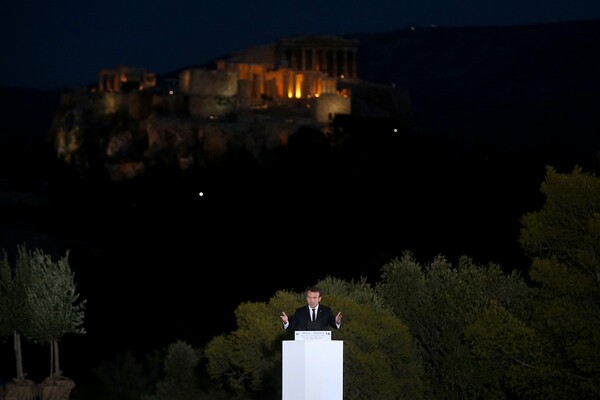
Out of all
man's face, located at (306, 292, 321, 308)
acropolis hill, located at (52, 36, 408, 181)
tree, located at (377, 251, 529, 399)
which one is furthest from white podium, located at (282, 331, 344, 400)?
acropolis hill, located at (52, 36, 408, 181)

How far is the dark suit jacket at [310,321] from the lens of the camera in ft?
43.1

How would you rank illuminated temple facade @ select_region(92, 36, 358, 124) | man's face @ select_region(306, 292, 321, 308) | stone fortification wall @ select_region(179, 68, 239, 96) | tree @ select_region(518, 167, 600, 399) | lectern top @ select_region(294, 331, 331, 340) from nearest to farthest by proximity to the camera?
lectern top @ select_region(294, 331, 331, 340)
man's face @ select_region(306, 292, 321, 308)
tree @ select_region(518, 167, 600, 399)
illuminated temple facade @ select_region(92, 36, 358, 124)
stone fortification wall @ select_region(179, 68, 239, 96)

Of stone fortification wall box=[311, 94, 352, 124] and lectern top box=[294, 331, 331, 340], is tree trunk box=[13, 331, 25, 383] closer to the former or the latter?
lectern top box=[294, 331, 331, 340]

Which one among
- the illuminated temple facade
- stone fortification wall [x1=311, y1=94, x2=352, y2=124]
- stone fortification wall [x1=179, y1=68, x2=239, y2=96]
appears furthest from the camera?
stone fortification wall [x1=179, y1=68, x2=239, y2=96]

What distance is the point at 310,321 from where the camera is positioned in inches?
518

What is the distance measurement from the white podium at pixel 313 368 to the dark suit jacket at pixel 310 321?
108cm

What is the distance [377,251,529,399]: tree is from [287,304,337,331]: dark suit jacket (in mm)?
5615

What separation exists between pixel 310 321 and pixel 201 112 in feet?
243

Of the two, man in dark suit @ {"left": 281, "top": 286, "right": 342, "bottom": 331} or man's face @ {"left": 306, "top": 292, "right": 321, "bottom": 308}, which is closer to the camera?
man's face @ {"left": 306, "top": 292, "right": 321, "bottom": 308}

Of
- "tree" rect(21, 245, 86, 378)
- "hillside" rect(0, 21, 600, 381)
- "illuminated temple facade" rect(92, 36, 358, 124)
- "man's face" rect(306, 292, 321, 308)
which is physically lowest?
"man's face" rect(306, 292, 321, 308)

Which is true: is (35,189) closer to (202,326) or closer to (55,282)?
(202,326)

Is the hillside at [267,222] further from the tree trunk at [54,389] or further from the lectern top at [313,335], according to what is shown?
the lectern top at [313,335]

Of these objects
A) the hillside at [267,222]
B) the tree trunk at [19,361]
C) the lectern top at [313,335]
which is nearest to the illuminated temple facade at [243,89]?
the hillside at [267,222]

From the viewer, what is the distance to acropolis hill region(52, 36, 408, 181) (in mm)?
80250
